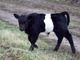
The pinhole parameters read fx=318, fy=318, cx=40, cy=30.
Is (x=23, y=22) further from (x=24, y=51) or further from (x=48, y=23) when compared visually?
(x=24, y=51)

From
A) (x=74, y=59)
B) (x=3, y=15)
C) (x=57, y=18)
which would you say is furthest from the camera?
(x=3, y=15)

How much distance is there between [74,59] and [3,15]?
36.6ft

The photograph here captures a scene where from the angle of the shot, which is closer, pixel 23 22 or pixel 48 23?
pixel 23 22

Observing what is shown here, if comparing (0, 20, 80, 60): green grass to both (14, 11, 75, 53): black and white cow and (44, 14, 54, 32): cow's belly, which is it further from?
(44, 14, 54, 32): cow's belly

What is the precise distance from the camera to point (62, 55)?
10.8m

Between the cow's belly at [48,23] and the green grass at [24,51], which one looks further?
the cow's belly at [48,23]

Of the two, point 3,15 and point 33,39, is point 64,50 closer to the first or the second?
point 33,39

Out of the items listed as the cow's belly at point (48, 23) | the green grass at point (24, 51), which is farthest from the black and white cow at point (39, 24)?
the green grass at point (24, 51)

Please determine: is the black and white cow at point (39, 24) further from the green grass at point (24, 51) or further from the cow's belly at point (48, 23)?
the green grass at point (24, 51)

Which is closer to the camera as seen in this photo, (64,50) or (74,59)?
(74,59)

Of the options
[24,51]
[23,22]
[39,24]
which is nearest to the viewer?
[24,51]

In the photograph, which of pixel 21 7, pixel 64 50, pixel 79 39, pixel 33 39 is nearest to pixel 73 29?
pixel 79 39

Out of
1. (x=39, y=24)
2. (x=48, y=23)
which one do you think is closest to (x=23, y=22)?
(x=39, y=24)

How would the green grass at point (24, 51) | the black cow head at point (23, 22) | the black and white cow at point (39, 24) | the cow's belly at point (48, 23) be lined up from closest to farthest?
1. the green grass at point (24, 51)
2. the black cow head at point (23, 22)
3. the black and white cow at point (39, 24)
4. the cow's belly at point (48, 23)
